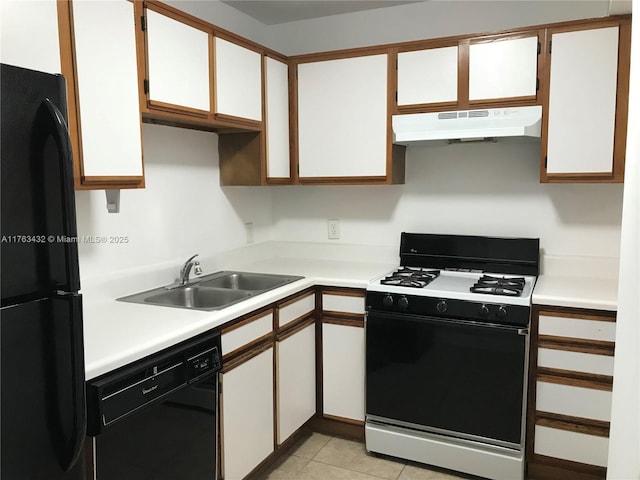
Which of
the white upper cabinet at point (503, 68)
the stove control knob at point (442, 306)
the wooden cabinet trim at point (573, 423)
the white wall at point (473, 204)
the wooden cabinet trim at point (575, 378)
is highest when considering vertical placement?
the white upper cabinet at point (503, 68)

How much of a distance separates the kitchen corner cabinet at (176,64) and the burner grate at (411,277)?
1.24 meters

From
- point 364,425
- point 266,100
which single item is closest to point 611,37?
point 266,100

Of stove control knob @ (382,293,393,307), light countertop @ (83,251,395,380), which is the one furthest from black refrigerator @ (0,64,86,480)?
stove control knob @ (382,293,393,307)

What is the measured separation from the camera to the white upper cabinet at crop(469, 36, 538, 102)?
8.29 feet

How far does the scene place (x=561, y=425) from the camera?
7.68ft

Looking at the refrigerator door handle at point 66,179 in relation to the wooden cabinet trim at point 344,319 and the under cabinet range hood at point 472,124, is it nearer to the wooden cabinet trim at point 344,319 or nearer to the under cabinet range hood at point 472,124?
the wooden cabinet trim at point 344,319

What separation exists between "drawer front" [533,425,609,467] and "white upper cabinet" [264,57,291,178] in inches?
75.4

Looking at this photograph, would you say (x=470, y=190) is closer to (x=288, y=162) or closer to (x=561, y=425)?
(x=288, y=162)

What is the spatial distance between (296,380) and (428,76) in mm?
1741

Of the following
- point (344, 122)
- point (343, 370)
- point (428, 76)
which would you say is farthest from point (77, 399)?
point (428, 76)

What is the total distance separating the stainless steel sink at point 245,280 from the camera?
2740 millimetres

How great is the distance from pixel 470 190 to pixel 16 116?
96.2 inches

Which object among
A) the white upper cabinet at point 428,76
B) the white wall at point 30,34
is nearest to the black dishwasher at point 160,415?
the white wall at point 30,34

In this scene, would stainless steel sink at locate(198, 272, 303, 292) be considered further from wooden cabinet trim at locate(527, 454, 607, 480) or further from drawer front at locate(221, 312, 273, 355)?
wooden cabinet trim at locate(527, 454, 607, 480)
